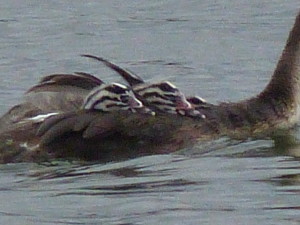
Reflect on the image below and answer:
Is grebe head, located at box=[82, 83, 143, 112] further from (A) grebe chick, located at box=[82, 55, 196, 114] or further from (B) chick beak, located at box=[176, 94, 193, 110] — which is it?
(B) chick beak, located at box=[176, 94, 193, 110]

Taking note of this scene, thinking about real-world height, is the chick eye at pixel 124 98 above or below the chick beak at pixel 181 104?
above

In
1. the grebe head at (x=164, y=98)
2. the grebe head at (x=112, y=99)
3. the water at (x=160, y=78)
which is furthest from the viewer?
the grebe head at (x=164, y=98)

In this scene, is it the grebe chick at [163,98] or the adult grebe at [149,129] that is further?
the grebe chick at [163,98]

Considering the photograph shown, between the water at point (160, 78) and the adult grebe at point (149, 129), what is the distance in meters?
0.11

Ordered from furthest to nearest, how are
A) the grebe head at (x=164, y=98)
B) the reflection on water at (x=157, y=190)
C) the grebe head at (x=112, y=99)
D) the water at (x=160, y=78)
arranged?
the grebe head at (x=164, y=98), the grebe head at (x=112, y=99), the water at (x=160, y=78), the reflection on water at (x=157, y=190)

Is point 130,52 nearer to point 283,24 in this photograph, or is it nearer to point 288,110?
point 283,24

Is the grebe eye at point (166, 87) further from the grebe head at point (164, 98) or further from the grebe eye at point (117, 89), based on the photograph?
the grebe eye at point (117, 89)

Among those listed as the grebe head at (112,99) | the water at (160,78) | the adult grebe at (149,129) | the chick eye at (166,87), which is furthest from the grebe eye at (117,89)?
the water at (160,78)

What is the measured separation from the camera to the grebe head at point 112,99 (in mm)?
13242

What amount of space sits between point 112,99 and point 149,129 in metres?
0.39

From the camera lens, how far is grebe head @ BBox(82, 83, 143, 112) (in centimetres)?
1324

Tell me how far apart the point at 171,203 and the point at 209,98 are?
4.20 meters

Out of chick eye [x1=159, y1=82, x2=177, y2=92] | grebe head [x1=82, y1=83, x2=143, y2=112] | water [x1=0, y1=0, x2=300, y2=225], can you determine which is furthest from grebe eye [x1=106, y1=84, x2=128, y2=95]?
water [x1=0, y1=0, x2=300, y2=225]

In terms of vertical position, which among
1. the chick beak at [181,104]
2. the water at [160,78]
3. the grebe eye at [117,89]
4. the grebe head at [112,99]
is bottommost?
the water at [160,78]
